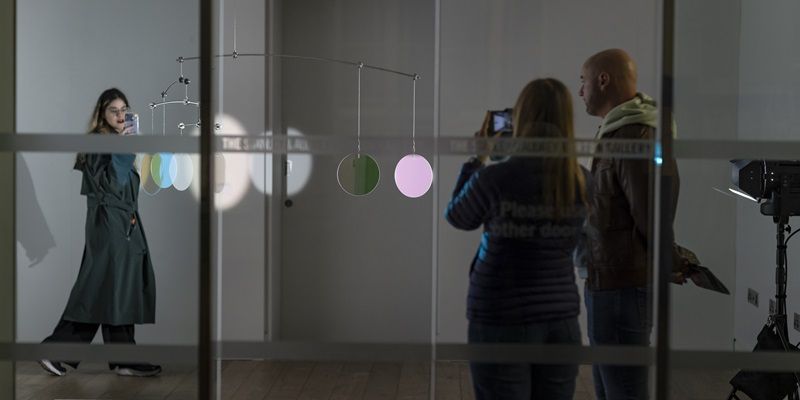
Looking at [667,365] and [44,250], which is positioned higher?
[44,250]

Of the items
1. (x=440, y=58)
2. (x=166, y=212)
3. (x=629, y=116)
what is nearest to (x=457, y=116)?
(x=440, y=58)

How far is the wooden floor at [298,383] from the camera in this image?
2381 mm

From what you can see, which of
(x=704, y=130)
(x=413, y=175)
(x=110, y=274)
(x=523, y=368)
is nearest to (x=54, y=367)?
(x=110, y=274)

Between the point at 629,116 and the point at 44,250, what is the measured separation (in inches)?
65.3

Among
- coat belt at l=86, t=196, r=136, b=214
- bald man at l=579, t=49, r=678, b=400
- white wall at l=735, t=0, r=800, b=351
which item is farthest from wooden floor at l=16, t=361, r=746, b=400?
coat belt at l=86, t=196, r=136, b=214

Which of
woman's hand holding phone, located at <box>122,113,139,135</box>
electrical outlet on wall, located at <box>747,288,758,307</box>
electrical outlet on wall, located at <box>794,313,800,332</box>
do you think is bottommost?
electrical outlet on wall, located at <box>794,313,800,332</box>

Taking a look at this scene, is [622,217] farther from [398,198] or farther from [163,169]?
[163,169]

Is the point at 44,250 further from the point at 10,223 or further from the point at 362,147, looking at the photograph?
the point at 362,147

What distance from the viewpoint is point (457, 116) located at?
2.32m

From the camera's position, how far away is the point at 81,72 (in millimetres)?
2412

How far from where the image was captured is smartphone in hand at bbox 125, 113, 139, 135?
7.82 feet

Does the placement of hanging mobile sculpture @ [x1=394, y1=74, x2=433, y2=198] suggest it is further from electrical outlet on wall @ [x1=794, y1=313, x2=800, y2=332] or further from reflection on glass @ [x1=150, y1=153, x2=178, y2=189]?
electrical outlet on wall @ [x1=794, y1=313, x2=800, y2=332]

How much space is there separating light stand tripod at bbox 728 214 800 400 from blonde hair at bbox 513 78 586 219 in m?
0.60

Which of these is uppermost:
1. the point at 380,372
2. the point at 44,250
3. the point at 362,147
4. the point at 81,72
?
the point at 81,72
